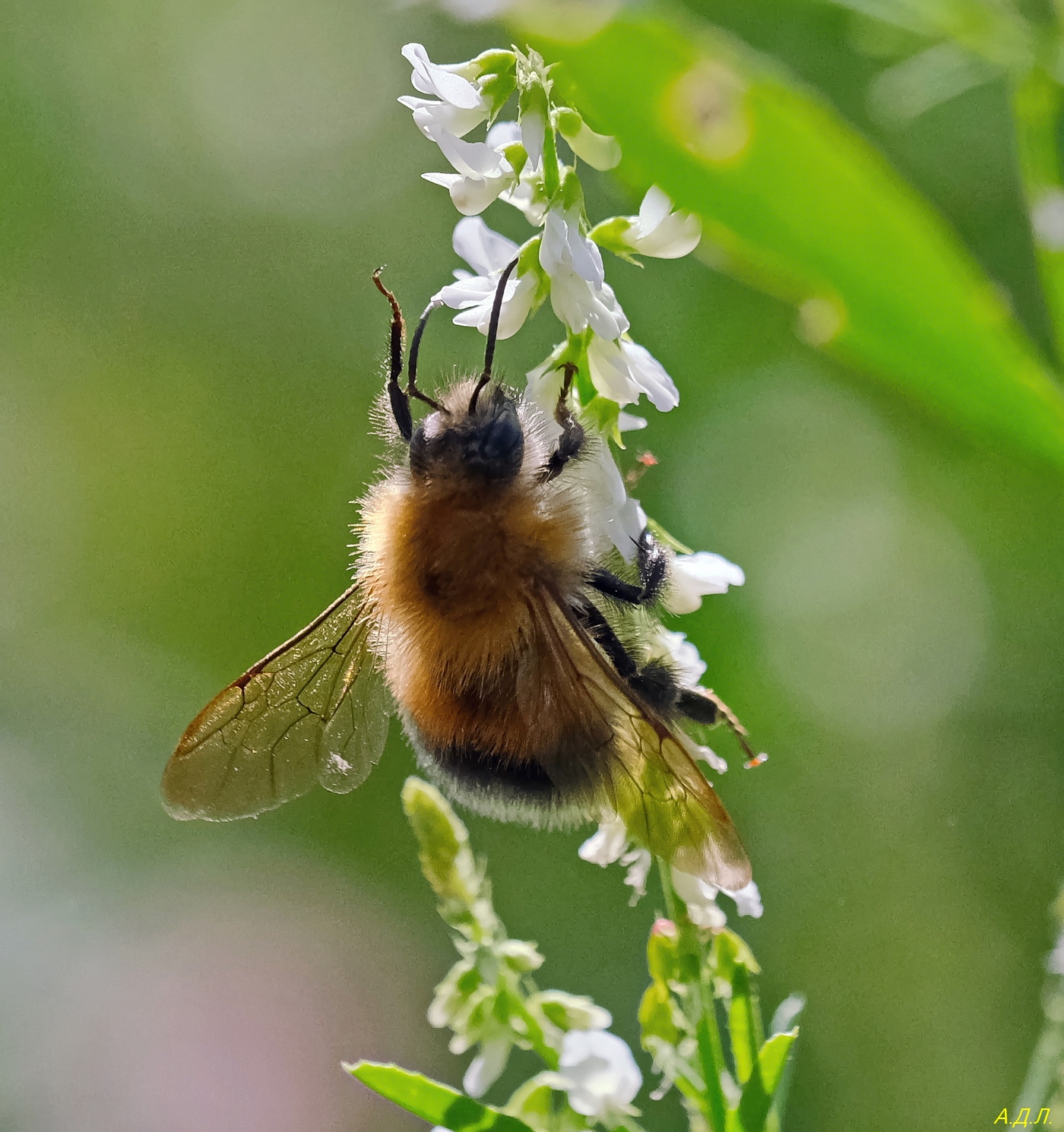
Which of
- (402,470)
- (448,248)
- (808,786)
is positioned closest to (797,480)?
(808,786)

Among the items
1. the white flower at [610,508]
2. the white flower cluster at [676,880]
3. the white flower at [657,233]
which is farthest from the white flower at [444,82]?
the white flower cluster at [676,880]

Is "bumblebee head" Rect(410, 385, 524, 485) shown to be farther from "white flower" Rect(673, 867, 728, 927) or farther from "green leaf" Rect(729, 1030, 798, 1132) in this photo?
"green leaf" Rect(729, 1030, 798, 1132)

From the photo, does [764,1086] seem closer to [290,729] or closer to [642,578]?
[642,578]

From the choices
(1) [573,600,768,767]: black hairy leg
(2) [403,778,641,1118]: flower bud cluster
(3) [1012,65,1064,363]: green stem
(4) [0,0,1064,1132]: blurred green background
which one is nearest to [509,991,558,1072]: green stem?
(2) [403,778,641,1118]: flower bud cluster

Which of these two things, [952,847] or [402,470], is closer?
[402,470]

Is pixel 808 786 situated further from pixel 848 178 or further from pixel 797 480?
pixel 848 178

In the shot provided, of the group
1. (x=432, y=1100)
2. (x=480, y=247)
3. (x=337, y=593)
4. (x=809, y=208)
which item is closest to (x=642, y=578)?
(x=480, y=247)

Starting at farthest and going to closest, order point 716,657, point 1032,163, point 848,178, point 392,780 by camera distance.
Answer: point 392,780 < point 716,657 < point 1032,163 < point 848,178
